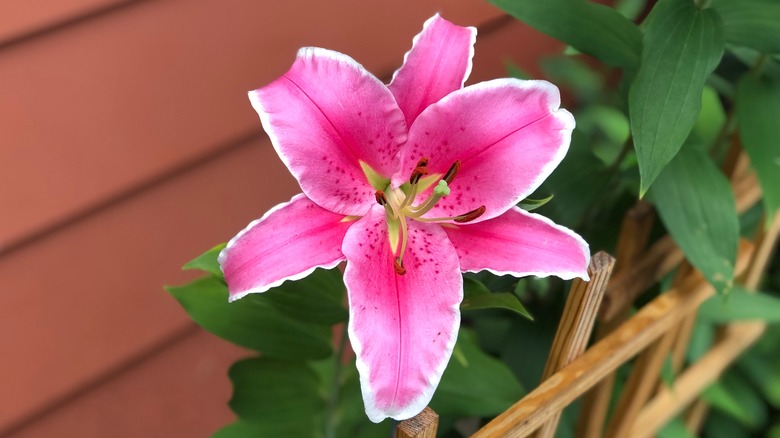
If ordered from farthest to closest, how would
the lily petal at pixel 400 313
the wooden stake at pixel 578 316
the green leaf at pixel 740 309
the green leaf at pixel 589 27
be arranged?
the green leaf at pixel 740 309, the green leaf at pixel 589 27, the wooden stake at pixel 578 316, the lily petal at pixel 400 313

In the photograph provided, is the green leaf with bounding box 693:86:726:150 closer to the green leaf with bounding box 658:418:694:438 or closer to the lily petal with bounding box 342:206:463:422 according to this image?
the green leaf with bounding box 658:418:694:438

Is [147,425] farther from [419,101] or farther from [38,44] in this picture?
[419,101]

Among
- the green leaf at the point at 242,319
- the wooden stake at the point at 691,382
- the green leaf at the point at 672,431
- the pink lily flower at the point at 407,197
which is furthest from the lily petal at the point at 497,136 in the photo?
the green leaf at the point at 672,431

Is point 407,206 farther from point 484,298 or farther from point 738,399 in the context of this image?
point 738,399

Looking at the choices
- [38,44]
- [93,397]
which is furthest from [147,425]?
[38,44]

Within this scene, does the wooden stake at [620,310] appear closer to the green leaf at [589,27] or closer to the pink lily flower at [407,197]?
the green leaf at [589,27]

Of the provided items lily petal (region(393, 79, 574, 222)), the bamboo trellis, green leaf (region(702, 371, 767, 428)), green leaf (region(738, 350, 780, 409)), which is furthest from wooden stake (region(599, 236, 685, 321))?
green leaf (region(738, 350, 780, 409))
